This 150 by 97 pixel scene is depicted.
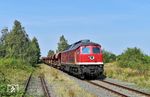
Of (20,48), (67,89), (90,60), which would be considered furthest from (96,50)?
(20,48)

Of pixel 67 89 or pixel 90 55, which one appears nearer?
pixel 67 89

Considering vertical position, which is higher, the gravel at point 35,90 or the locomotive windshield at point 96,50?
the locomotive windshield at point 96,50

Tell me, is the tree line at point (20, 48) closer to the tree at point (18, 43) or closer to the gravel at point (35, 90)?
the tree at point (18, 43)

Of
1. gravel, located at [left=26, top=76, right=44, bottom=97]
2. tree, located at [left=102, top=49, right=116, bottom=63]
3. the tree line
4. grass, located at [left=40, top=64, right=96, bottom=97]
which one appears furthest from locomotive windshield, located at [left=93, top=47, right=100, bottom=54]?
tree, located at [left=102, top=49, right=116, bottom=63]

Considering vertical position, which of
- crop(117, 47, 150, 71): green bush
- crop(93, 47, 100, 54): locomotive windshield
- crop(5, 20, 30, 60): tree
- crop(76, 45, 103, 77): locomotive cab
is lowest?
crop(76, 45, 103, 77): locomotive cab

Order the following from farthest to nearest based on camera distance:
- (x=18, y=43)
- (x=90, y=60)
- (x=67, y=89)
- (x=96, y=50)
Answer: (x=18, y=43), (x=96, y=50), (x=90, y=60), (x=67, y=89)

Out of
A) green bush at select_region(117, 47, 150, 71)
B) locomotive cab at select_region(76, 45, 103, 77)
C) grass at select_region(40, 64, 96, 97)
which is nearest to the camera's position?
grass at select_region(40, 64, 96, 97)

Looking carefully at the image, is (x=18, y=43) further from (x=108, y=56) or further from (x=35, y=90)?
(x=35, y=90)

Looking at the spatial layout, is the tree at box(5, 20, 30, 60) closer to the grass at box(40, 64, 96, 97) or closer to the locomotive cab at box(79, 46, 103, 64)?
the locomotive cab at box(79, 46, 103, 64)


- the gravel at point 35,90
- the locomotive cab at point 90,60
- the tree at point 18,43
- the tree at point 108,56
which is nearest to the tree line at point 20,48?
the tree at point 18,43

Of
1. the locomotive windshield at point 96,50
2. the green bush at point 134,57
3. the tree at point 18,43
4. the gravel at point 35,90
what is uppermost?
the tree at point 18,43

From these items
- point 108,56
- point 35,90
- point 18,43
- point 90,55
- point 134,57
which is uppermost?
point 18,43

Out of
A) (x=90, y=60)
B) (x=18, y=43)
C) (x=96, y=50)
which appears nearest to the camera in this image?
(x=90, y=60)

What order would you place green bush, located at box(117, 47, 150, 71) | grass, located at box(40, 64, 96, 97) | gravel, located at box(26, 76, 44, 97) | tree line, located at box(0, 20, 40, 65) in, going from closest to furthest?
gravel, located at box(26, 76, 44, 97), grass, located at box(40, 64, 96, 97), green bush, located at box(117, 47, 150, 71), tree line, located at box(0, 20, 40, 65)
